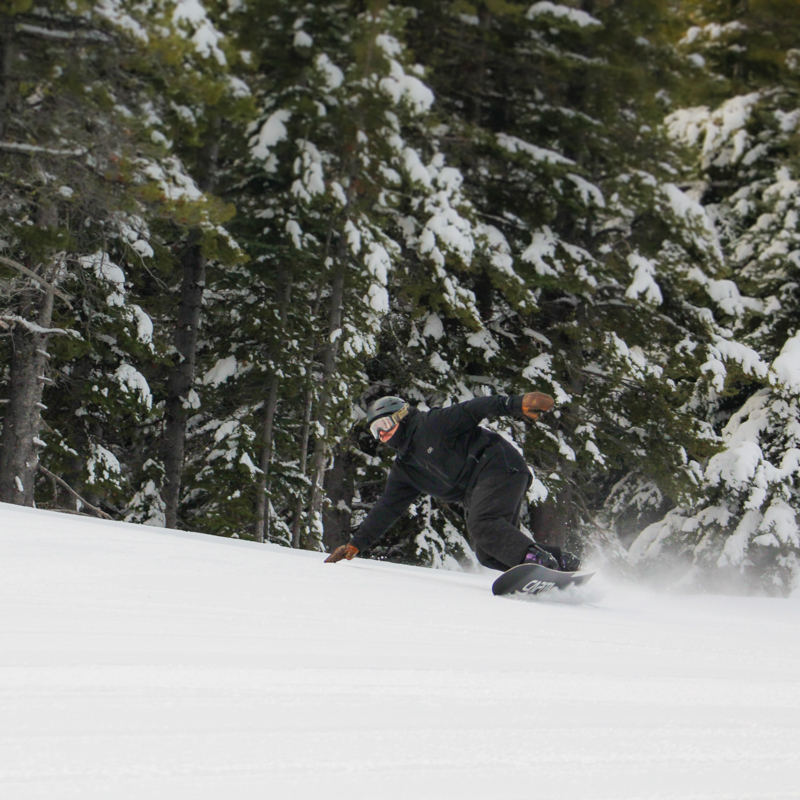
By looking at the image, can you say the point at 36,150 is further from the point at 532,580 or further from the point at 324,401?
the point at 532,580

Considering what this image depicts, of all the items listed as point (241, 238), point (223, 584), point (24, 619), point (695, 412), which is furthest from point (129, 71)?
point (695, 412)

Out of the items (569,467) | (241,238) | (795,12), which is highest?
(795,12)

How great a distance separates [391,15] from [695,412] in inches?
329

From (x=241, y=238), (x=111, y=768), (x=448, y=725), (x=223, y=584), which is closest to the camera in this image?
(x=111, y=768)

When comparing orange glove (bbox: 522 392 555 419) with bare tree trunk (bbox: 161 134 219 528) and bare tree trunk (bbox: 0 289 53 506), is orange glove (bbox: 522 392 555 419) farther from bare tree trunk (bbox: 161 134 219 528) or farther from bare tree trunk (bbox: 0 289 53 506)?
bare tree trunk (bbox: 161 134 219 528)

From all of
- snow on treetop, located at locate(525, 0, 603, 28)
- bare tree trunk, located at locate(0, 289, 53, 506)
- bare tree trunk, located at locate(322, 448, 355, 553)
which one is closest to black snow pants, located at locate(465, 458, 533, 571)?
bare tree trunk, located at locate(0, 289, 53, 506)

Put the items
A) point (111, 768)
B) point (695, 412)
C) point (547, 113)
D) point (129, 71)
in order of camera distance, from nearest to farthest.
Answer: point (111, 768), point (129, 71), point (547, 113), point (695, 412)

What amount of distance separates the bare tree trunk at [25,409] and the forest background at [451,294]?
0.04 meters

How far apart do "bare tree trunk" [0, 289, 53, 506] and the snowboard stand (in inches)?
258

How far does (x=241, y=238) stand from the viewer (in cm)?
1098

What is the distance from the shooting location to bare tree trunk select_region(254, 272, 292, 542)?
11.9m

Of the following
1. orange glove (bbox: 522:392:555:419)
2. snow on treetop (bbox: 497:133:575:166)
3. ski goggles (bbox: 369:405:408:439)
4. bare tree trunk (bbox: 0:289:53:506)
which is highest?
snow on treetop (bbox: 497:133:575:166)

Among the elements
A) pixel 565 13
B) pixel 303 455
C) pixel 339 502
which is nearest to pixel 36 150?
pixel 303 455

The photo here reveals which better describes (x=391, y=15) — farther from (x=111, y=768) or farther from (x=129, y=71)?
(x=111, y=768)
